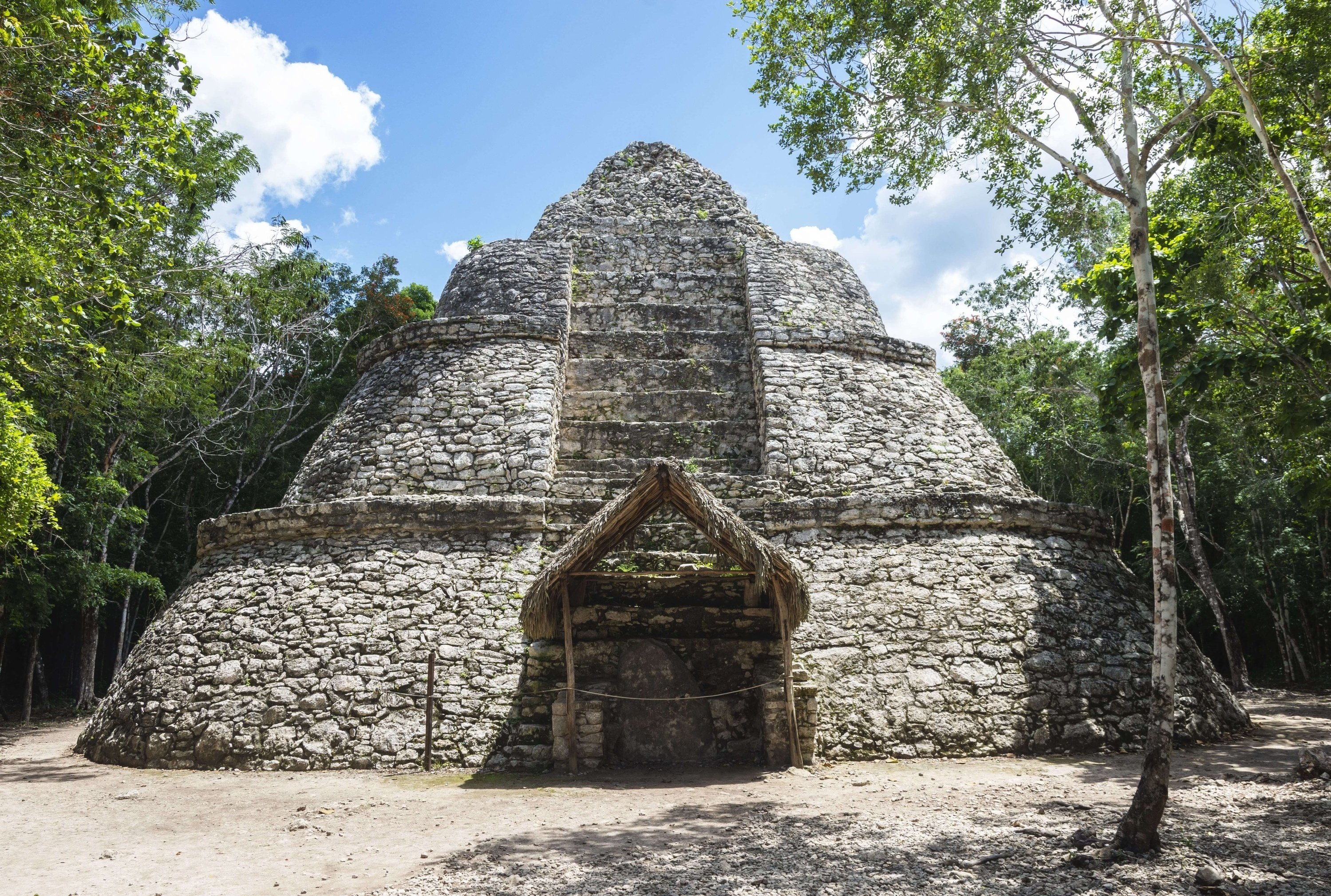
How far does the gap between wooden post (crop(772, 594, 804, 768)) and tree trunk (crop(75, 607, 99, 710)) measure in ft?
42.1

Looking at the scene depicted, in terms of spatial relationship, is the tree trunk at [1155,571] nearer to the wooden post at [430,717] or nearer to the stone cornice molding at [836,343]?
the wooden post at [430,717]

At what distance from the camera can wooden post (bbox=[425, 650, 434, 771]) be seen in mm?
6719

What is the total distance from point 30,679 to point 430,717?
10.7 m

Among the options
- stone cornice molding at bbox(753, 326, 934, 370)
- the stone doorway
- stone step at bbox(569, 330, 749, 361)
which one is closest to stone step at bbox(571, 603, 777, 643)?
the stone doorway

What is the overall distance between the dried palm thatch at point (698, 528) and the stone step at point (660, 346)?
16.0ft

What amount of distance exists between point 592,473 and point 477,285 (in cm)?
438

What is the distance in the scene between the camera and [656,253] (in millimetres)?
13102

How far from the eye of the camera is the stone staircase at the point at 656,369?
30.9ft

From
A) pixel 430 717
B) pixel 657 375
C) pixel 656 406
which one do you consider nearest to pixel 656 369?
pixel 657 375

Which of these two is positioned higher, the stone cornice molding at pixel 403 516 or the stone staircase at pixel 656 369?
the stone staircase at pixel 656 369

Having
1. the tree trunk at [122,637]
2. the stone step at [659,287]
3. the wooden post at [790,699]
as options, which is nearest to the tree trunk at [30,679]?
the tree trunk at [122,637]

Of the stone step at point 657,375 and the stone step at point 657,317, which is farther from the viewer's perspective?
the stone step at point 657,317

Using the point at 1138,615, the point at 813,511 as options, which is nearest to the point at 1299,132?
→ the point at 1138,615

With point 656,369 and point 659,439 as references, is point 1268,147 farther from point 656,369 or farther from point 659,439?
point 656,369
